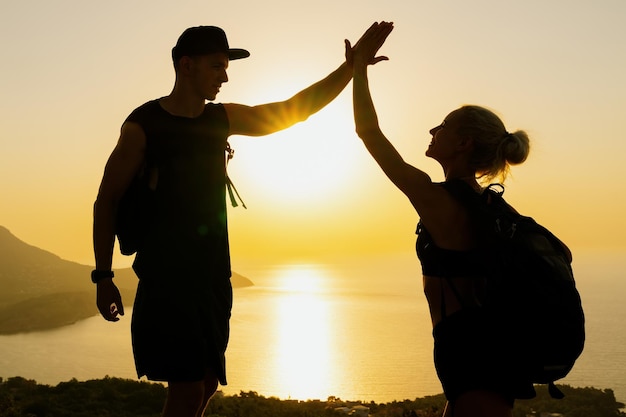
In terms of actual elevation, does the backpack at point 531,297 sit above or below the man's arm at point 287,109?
below

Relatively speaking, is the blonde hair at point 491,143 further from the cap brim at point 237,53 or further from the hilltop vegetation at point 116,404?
the hilltop vegetation at point 116,404

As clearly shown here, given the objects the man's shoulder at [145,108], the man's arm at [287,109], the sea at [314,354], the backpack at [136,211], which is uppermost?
the sea at [314,354]

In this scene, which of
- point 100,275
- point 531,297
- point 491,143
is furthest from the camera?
A: point 100,275

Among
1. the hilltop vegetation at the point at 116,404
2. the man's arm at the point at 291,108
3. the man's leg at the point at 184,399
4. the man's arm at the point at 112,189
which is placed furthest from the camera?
the hilltop vegetation at the point at 116,404

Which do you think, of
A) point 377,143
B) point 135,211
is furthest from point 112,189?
point 377,143

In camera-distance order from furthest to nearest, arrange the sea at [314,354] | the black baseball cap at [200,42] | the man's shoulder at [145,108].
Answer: the sea at [314,354]
the black baseball cap at [200,42]
the man's shoulder at [145,108]

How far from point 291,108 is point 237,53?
0.59 meters

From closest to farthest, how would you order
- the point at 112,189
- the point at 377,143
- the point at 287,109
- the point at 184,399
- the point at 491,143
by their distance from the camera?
the point at 377,143 < the point at 491,143 < the point at 184,399 < the point at 112,189 < the point at 287,109

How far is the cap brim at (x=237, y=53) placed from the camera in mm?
3883

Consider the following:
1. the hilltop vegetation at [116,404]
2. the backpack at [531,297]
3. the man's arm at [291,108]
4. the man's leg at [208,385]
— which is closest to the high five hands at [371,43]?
the man's arm at [291,108]

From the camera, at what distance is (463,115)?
3102 millimetres

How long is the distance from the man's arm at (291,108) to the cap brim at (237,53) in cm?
34

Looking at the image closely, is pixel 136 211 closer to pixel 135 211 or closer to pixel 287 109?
pixel 135 211

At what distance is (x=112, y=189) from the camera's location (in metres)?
3.36
